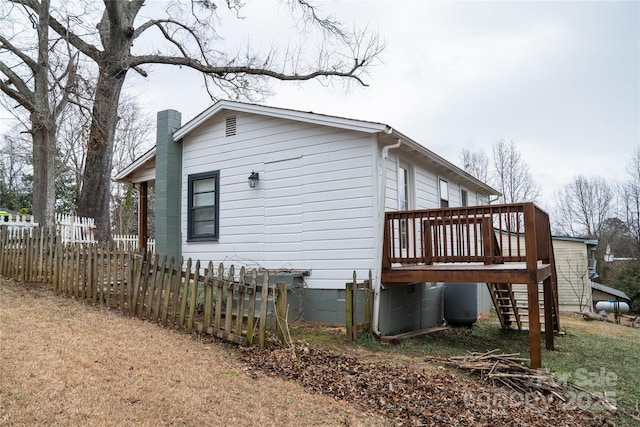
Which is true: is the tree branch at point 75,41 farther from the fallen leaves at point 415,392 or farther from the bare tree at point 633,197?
the bare tree at point 633,197

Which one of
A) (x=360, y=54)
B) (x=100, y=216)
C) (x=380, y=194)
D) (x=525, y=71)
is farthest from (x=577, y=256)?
(x=100, y=216)

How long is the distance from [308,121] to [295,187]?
1.31 metres

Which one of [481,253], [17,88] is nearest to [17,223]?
[17,88]

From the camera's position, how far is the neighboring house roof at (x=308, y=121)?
726 centimetres

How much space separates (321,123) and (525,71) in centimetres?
1131

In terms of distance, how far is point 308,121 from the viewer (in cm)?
789

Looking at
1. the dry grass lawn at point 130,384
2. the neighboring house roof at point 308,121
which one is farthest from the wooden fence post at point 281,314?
the neighboring house roof at point 308,121

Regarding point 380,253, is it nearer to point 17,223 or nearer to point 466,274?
point 466,274

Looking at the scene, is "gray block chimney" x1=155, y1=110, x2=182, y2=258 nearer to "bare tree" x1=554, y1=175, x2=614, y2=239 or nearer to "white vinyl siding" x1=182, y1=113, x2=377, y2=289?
"white vinyl siding" x1=182, y1=113, x2=377, y2=289

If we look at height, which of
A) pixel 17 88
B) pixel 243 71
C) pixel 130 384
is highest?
pixel 243 71

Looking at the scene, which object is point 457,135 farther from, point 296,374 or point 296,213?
point 296,374

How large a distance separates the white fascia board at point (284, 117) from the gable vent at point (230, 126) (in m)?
0.26

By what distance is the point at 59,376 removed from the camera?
3.90 m

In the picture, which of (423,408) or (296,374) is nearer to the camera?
(423,408)
